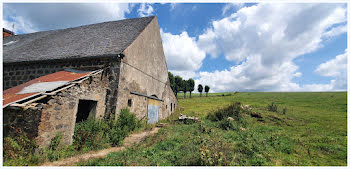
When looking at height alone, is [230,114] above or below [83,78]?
below

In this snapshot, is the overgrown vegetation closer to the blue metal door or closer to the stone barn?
the stone barn

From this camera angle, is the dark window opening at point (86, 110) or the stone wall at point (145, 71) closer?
the dark window opening at point (86, 110)

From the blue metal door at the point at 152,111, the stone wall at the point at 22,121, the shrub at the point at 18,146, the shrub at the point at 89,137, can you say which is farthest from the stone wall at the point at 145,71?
the shrub at the point at 18,146

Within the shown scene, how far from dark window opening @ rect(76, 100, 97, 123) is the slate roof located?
276 cm

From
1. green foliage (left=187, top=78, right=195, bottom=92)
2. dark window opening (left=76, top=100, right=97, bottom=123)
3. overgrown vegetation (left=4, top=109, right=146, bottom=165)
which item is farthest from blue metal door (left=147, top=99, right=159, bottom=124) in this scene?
green foliage (left=187, top=78, right=195, bottom=92)

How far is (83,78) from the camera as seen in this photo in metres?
7.07

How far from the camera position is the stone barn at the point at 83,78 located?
16.7ft

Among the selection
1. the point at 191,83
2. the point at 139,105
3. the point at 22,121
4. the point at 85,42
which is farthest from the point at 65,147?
the point at 191,83

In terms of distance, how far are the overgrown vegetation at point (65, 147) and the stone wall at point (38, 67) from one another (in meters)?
3.40

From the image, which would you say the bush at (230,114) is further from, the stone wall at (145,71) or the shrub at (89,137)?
the shrub at (89,137)

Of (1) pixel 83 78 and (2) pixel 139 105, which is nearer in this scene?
(1) pixel 83 78

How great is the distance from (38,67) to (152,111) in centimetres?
822

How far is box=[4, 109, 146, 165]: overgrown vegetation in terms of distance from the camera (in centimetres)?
441

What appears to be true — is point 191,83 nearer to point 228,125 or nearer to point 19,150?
point 228,125
